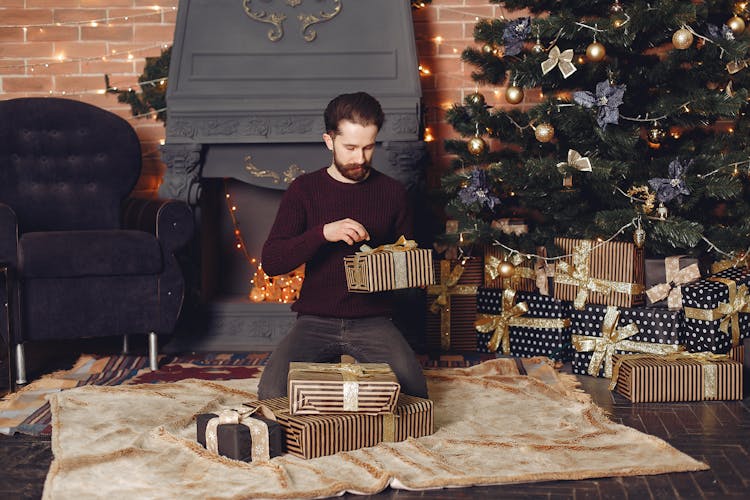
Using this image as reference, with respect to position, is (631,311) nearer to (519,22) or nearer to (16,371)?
(519,22)

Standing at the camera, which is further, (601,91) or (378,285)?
(601,91)

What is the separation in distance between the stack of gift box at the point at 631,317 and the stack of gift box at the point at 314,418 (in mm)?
1191

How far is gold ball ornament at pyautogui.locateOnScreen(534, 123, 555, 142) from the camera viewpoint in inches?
148

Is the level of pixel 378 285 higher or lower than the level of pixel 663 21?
lower

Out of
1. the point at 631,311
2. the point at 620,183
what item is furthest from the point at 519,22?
A: the point at 631,311

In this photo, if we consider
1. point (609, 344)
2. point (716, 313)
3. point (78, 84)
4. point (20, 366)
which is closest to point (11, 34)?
point (78, 84)

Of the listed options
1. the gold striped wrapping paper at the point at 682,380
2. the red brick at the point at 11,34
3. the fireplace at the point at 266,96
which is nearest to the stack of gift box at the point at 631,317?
the gold striped wrapping paper at the point at 682,380

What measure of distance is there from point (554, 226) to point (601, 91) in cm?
64

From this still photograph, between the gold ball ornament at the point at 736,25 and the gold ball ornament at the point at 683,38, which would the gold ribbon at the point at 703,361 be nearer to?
the gold ball ornament at the point at 683,38

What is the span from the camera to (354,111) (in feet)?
9.36

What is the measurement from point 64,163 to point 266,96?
1020 millimetres

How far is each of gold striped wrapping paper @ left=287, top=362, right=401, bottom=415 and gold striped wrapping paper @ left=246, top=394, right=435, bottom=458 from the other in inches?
1.4

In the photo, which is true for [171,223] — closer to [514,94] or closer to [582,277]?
[514,94]

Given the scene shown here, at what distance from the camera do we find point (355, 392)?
2486mm
